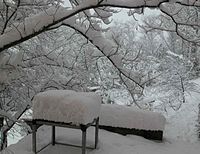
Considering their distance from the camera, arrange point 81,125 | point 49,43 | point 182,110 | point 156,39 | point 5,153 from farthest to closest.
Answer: point 156,39 < point 182,110 < point 49,43 < point 5,153 < point 81,125

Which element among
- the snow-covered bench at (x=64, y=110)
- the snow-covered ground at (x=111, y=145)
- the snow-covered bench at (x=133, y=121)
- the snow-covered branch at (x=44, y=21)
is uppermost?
the snow-covered branch at (x=44, y=21)

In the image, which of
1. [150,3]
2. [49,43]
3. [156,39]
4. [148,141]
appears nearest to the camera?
[150,3]

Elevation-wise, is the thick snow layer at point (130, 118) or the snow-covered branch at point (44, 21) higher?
the snow-covered branch at point (44, 21)

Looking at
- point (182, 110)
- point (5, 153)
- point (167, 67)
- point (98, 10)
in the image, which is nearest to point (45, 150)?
point (5, 153)

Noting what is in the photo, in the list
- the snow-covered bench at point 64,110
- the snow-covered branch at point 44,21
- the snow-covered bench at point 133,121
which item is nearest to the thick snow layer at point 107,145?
the snow-covered bench at point 133,121

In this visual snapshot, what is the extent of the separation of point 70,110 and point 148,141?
1659mm

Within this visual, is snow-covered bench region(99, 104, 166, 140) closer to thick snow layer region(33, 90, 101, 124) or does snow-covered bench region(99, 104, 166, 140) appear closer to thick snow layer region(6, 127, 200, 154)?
thick snow layer region(6, 127, 200, 154)

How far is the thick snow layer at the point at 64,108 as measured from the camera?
3297 mm

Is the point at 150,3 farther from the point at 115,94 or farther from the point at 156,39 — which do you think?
the point at 156,39

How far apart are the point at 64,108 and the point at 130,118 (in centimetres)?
152

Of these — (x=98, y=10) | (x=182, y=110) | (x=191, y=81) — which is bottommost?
(x=182, y=110)

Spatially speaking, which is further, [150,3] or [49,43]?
[49,43]

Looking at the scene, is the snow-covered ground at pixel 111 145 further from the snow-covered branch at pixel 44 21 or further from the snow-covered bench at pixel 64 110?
the snow-covered branch at pixel 44 21

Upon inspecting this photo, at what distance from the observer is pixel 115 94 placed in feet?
42.4
